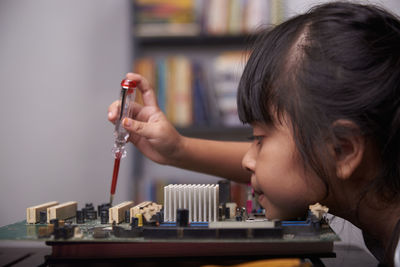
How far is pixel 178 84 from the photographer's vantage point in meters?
1.95

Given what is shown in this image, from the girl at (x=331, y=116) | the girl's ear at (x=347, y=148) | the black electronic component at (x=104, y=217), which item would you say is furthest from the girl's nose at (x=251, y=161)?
the black electronic component at (x=104, y=217)

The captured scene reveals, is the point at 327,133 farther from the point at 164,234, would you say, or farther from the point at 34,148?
the point at 34,148

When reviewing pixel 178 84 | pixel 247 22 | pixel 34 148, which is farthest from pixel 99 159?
pixel 247 22

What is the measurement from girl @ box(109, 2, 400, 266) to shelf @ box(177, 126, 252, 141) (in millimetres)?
1238

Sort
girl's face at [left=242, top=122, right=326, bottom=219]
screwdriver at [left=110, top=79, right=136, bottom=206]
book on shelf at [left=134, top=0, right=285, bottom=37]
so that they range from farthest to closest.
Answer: book on shelf at [left=134, top=0, right=285, bottom=37] → screwdriver at [left=110, top=79, right=136, bottom=206] → girl's face at [left=242, top=122, right=326, bottom=219]

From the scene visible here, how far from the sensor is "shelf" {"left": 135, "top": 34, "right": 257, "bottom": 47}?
2.00 metres

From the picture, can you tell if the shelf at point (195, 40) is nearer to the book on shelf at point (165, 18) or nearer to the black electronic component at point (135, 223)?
the book on shelf at point (165, 18)

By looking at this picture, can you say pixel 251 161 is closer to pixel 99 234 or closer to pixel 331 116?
pixel 331 116

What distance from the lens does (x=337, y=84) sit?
59cm

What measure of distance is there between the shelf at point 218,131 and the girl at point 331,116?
124 centimetres

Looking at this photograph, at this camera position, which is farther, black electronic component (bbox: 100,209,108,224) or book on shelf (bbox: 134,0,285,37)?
book on shelf (bbox: 134,0,285,37)

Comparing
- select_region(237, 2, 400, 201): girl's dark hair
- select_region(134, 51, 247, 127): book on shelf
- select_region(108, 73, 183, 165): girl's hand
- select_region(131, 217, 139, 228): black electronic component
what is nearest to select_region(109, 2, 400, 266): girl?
select_region(237, 2, 400, 201): girl's dark hair

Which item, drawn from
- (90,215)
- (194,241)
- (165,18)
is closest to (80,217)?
(90,215)

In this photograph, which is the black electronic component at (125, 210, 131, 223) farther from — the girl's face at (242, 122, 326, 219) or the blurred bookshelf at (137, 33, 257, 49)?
the blurred bookshelf at (137, 33, 257, 49)
